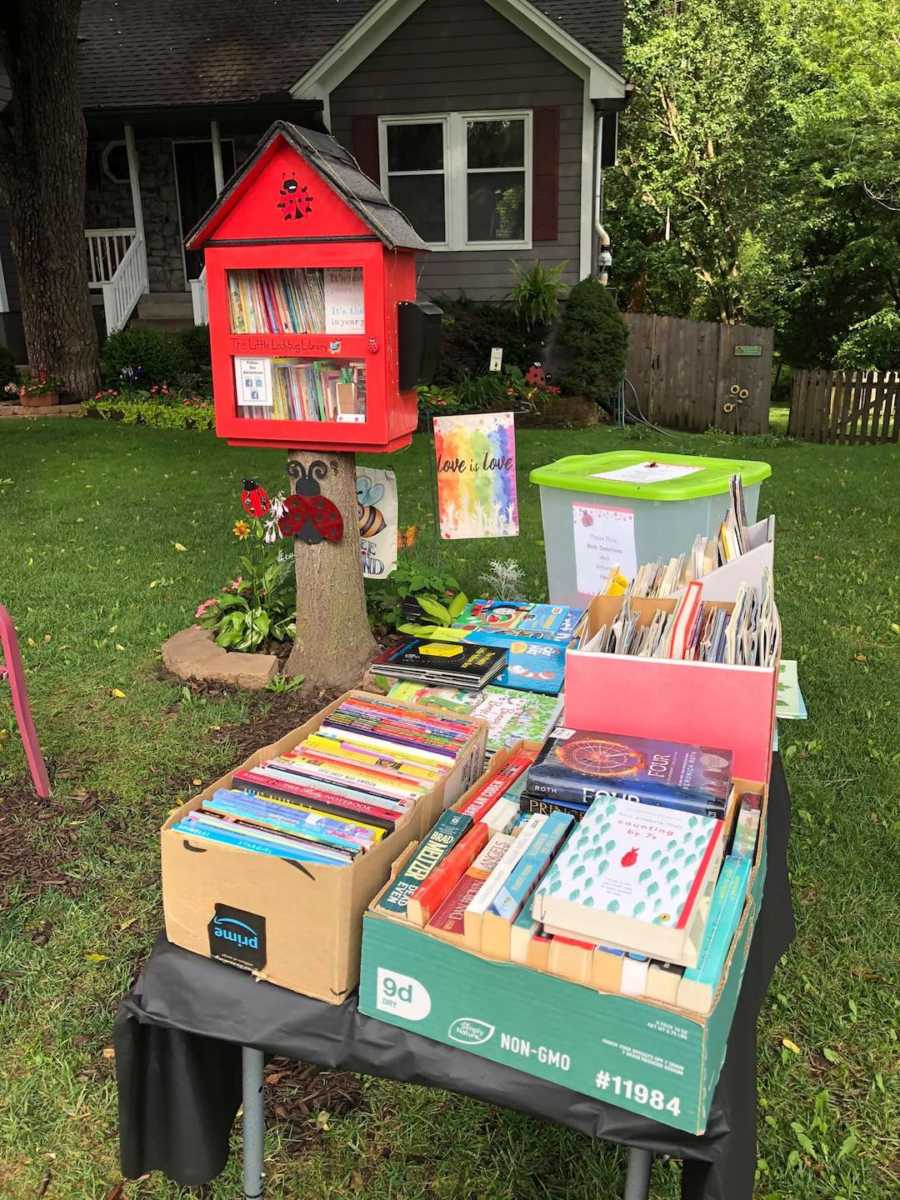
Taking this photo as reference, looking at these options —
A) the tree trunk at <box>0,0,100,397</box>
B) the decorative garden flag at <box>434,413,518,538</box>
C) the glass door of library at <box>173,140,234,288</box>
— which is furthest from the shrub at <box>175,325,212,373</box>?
the decorative garden flag at <box>434,413,518,538</box>

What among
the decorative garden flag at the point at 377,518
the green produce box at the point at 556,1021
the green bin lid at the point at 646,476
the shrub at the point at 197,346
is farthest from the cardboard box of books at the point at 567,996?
the shrub at the point at 197,346

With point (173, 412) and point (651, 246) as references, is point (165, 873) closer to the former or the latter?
point (173, 412)

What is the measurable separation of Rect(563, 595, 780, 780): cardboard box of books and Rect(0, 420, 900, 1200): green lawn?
103cm

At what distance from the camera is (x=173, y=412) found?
11.0m

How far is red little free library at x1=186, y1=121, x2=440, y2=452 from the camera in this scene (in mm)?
3188

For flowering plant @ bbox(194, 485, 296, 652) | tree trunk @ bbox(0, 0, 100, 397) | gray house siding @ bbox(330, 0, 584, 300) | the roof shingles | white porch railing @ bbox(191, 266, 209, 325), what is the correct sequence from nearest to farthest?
1. flowering plant @ bbox(194, 485, 296, 652)
2. tree trunk @ bbox(0, 0, 100, 397)
3. gray house siding @ bbox(330, 0, 584, 300)
4. white porch railing @ bbox(191, 266, 209, 325)
5. the roof shingles

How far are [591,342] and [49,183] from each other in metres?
6.68

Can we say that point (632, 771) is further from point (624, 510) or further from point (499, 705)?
point (624, 510)

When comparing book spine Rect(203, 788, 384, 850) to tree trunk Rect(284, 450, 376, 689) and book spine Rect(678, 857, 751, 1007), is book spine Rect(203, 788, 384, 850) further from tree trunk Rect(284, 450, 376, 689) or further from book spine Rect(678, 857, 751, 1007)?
tree trunk Rect(284, 450, 376, 689)

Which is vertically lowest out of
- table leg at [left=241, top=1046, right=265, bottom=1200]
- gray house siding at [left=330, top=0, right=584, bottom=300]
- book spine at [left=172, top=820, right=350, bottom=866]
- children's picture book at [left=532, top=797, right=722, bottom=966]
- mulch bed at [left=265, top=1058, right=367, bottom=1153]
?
mulch bed at [left=265, top=1058, right=367, bottom=1153]

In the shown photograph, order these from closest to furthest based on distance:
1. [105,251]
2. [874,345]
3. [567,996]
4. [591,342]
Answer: [567,996] < [591,342] < [105,251] < [874,345]

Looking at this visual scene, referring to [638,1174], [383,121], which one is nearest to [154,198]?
[383,121]

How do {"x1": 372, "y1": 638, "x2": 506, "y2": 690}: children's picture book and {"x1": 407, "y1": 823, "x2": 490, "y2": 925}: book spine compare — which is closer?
{"x1": 407, "y1": 823, "x2": 490, "y2": 925}: book spine

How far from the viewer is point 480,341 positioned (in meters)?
→ 12.0
